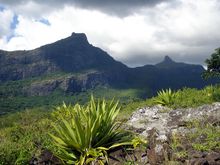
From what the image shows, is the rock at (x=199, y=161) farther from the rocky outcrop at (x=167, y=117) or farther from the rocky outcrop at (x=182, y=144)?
the rocky outcrop at (x=167, y=117)

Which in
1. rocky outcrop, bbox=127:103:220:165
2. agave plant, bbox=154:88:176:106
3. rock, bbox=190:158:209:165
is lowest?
rock, bbox=190:158:209:165

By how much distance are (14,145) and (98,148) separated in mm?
2623

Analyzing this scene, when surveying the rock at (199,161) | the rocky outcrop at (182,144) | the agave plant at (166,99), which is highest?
the agave plant at (166,99)

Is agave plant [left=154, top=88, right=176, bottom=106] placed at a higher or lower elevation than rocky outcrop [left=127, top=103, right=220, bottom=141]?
higher

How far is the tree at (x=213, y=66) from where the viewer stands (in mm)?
21641

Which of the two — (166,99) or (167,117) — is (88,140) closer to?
(167,117)

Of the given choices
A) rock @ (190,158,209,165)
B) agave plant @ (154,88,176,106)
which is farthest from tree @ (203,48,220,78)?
rock @ (190,158,209,165)

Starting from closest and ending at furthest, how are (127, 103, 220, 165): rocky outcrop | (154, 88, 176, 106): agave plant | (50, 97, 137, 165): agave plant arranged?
(127, 103, 220, 165): rocky outcrop, (50, 97, 137, 165): agave plant, (154, 88, 176, 106): agave plant

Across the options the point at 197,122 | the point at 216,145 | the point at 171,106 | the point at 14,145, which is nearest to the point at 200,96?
the point at 171,106

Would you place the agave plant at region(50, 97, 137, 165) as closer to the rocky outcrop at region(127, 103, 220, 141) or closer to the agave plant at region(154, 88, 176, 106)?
the rocky outcrop at region(127, 103, 220, 141)

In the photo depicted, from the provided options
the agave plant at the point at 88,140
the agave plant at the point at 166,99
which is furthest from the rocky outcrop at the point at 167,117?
the agave plant at the point at 88,140

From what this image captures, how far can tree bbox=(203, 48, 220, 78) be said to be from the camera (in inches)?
852

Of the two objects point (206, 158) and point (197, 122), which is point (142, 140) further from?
point (197, 122)

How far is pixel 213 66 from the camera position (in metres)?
22.0
